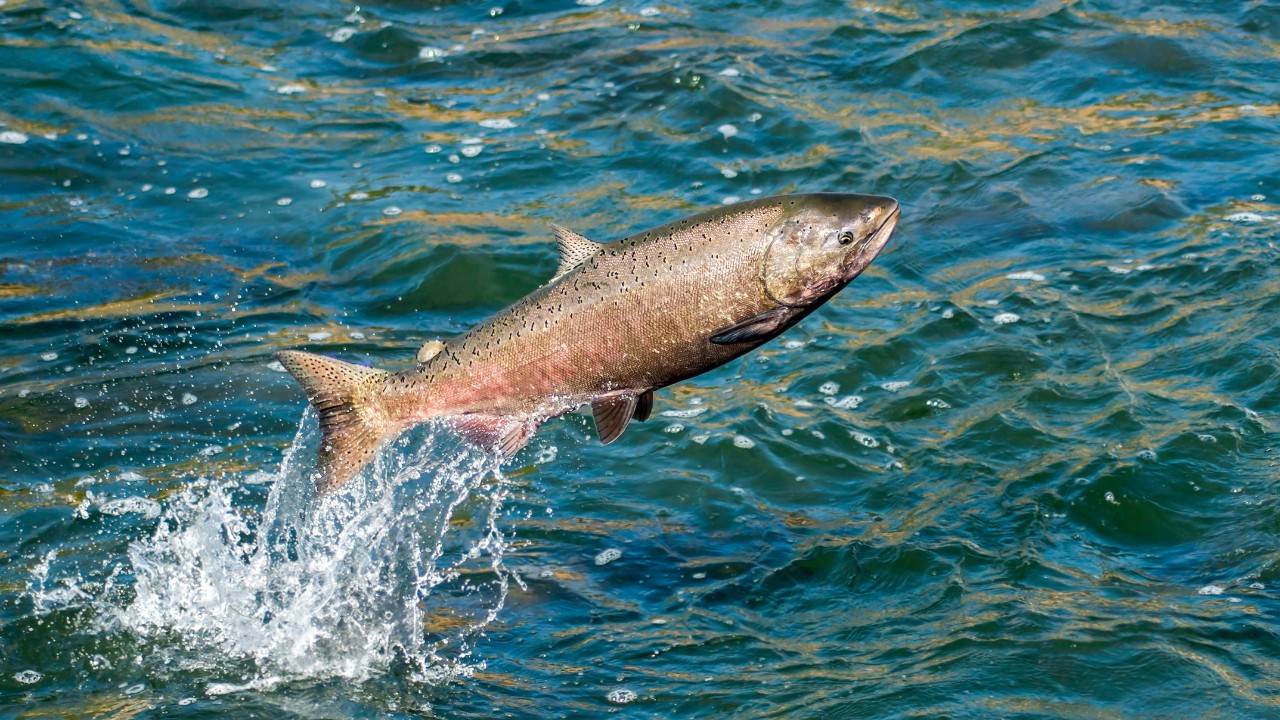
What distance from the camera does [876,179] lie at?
410 inches

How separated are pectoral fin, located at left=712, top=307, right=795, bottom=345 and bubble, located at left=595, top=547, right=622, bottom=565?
207cm

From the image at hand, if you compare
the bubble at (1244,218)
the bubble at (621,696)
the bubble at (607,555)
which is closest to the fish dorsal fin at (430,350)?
the bubble at (621,696)

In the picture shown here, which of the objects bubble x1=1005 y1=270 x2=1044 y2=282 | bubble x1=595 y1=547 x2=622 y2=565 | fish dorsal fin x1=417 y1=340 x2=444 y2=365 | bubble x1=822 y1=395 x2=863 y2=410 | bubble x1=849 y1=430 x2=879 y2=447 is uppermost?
fish dorsal fin x1=417 y1=340 x2=444 y2=365

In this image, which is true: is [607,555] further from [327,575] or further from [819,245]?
[819,245]

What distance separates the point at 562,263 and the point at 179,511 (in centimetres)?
258

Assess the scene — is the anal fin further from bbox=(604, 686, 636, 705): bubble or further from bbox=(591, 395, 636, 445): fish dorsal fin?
Answer: bbox=(604, 686, 636, 705): bubble

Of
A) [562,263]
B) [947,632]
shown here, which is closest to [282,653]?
[562,263]

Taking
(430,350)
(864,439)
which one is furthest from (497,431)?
(864,439)

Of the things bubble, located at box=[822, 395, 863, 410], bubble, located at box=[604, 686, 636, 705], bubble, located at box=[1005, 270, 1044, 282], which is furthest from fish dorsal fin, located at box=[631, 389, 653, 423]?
bubble, located at box=[1005, 270, 1044, 282]

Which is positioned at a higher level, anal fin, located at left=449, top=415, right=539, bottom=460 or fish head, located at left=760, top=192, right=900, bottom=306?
fish head, located at left=760, top=192, right=900, bottom=306

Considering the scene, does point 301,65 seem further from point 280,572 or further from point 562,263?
point 562,263

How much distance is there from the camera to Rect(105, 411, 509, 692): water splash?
6.07 m

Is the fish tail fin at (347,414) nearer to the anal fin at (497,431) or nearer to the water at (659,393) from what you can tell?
the anal fin at (497,431)

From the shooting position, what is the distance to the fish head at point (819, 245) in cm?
497
